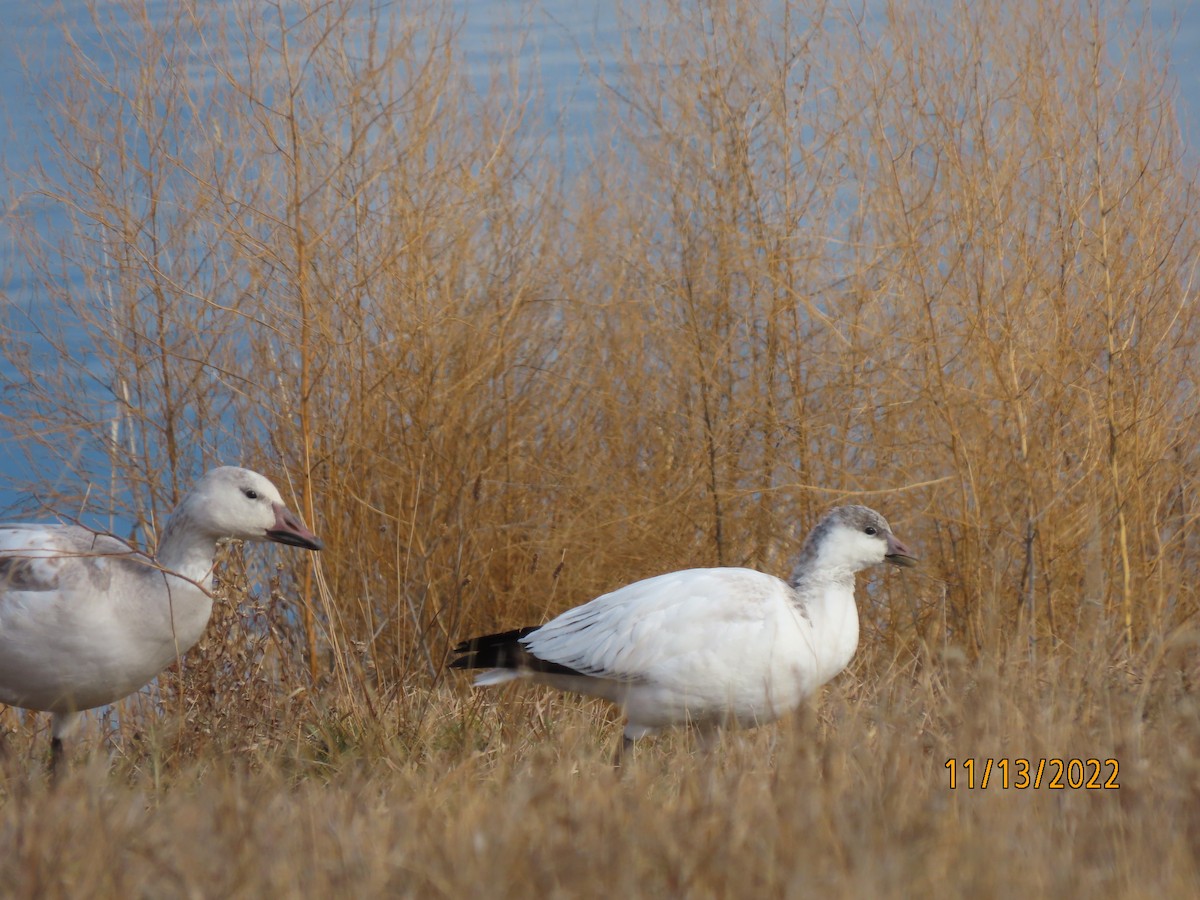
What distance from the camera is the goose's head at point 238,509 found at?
407cm

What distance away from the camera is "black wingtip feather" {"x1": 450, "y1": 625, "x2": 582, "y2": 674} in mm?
4078

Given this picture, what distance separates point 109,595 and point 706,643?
1.71 meters

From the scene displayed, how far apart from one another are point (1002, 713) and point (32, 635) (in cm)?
266

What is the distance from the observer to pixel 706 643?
12.6 ft

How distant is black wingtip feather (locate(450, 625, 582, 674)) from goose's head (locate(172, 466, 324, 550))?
59 centimetres

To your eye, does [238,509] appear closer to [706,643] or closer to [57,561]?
[57,561]

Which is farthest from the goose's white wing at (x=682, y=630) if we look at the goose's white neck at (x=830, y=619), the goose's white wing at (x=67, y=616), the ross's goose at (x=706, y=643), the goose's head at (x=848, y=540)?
the goose's white wing at (x=67, y=616)

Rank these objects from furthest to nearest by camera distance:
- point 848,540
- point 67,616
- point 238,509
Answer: point 848,540 < point 238,509 < point 67,616

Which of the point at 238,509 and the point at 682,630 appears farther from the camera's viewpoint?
the point at 238,509
